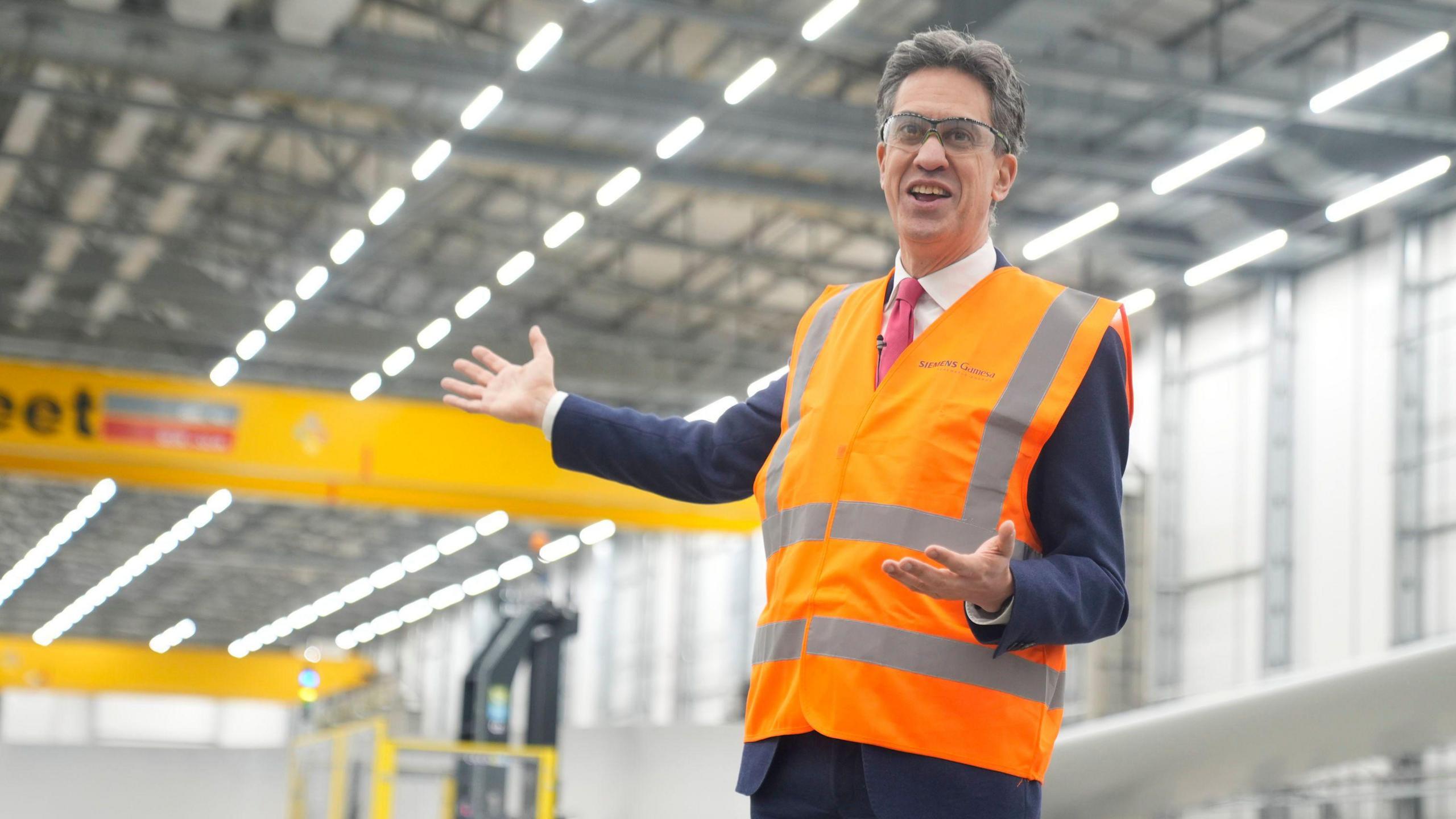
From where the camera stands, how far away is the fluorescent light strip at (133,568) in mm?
30562

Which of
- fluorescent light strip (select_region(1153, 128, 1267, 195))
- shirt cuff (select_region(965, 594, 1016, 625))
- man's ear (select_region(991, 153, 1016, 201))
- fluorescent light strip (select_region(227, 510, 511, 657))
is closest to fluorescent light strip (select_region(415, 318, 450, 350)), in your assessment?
fluorescent light strip (select_region(227, 510, 511, 657))

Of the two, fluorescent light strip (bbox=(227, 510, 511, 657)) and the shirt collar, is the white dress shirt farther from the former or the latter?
fluorescent light strip (bbox=(227, 510, 511, 657))

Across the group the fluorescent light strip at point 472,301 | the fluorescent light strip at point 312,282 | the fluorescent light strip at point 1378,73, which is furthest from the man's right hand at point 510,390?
the fluorescent light strip at point 472,301

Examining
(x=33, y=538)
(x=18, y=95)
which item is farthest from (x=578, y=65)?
(x=33, y=538)

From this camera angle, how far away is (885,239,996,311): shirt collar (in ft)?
6.24

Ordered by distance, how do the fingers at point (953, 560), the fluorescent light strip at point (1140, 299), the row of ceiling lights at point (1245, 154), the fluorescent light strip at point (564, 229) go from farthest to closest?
the fluorescent light strip at point (1140, 299) → the fluorescent light strip at point (564, 229) → the row of ceiling lights at point (1245, 154) → the fingers at point (953, 560)

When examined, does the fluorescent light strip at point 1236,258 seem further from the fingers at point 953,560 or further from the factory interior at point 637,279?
the fingers at point 953,560

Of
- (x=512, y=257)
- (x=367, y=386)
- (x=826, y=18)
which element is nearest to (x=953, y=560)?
(x=826, y=18)

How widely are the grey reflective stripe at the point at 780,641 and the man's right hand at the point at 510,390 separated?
1.69 ft

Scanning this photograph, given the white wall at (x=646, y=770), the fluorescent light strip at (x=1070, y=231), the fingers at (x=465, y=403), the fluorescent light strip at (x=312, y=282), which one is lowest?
the white wall at (x=646, y=770)

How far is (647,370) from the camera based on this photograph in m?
22.8

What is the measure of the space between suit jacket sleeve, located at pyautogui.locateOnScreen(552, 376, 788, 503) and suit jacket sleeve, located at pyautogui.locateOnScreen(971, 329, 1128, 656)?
410mm

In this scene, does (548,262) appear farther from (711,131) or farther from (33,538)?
(33,538)

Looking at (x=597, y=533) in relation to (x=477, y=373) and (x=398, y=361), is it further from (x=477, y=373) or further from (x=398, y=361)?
(x=477, y=373)
